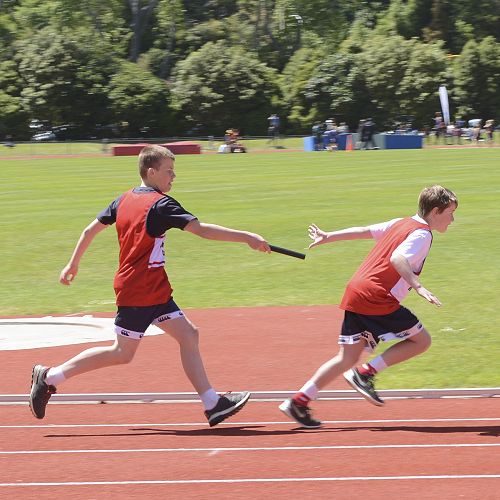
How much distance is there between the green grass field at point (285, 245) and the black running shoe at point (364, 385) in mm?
1295

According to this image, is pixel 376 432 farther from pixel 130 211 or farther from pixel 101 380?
pixel 101 380

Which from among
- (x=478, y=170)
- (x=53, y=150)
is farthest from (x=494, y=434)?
(x=53, y=150)

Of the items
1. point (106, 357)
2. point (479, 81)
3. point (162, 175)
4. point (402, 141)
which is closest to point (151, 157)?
point (162, 175)

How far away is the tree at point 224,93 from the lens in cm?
7425

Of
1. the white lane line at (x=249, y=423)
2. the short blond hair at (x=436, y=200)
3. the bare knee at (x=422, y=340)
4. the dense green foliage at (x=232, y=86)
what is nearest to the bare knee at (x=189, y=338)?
the white lane line at (x=249, y=423)

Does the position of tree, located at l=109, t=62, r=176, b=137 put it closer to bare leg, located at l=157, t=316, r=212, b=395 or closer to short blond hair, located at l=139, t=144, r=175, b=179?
short blond hair, located at l=139, t=144, r=175, b=179

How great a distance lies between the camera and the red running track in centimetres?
598

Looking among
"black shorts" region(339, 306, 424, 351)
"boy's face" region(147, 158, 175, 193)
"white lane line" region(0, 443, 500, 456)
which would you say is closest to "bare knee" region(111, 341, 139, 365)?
"white lane line" region(0, 443, 500, 456)

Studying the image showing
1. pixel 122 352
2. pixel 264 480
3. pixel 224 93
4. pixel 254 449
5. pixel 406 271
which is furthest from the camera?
pixel 224 93

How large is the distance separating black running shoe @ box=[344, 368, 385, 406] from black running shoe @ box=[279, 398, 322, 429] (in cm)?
35

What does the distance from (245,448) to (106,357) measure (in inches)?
48.1

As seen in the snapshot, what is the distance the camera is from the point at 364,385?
7.41m

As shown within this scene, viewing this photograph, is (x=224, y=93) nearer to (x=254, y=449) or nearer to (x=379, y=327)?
(x=379, y=327)

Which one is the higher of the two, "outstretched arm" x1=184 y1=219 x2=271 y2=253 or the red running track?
"outstretched arm" x1=184 y1=219 x2=271 y2=253
